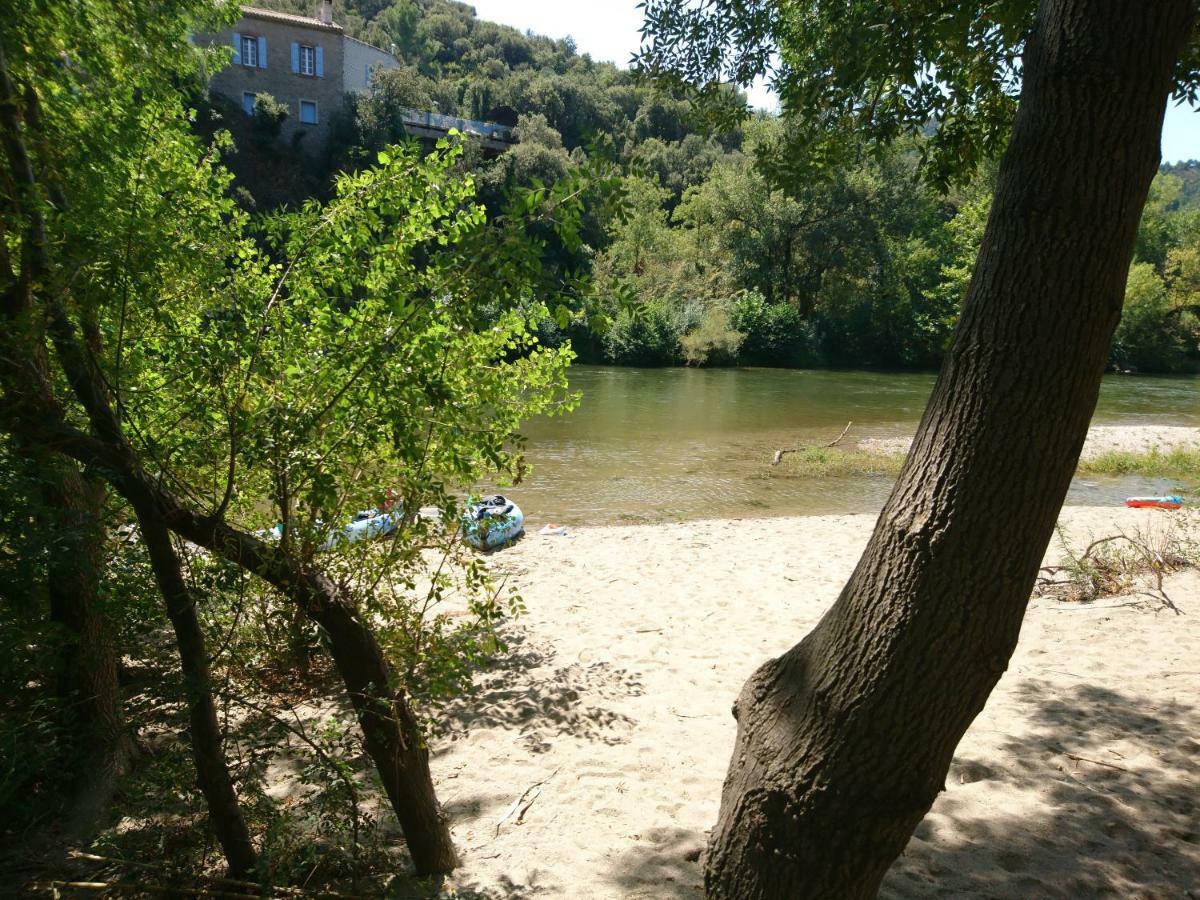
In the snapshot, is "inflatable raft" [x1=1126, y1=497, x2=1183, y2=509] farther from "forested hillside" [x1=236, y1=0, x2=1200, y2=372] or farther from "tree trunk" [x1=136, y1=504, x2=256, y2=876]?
"forested hillside" [x1=236, y1=0, x2=1200, y2=372]

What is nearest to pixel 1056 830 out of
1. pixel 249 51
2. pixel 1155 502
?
pixel 1155 502

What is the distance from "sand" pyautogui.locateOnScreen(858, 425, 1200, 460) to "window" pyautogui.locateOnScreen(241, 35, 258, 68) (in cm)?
4491

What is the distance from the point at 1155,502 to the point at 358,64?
170ft

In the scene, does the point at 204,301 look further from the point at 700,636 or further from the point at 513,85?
the point at 513,85

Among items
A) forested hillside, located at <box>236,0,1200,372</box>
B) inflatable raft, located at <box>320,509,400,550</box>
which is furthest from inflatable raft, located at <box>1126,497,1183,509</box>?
forested hillside, located at <box>236,0,1200,372</box>

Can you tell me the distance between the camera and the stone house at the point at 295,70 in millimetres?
46844

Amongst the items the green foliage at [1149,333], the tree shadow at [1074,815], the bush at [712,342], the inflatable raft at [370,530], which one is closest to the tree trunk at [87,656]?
the inflatable raft at [370,530]

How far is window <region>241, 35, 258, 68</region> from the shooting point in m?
46.5

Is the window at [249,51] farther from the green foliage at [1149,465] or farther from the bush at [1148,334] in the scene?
the bush at [1148,334]

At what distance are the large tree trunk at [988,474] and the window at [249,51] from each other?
54.6 metres

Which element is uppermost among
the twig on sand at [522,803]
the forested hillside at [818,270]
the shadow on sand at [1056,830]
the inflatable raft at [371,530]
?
the forested hillside at [818,270]

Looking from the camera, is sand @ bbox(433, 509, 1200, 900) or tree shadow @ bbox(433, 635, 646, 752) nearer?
sand @ bbox(433, 509, 1200, 900)

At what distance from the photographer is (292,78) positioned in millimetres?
48062

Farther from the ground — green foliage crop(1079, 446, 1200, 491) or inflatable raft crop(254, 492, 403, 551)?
inflatable raft crop(254, 492, 403, 551)
